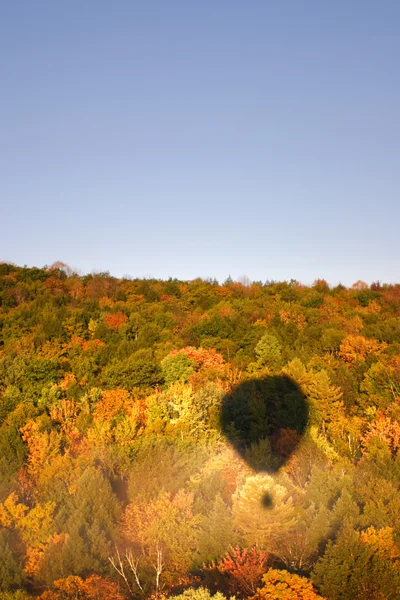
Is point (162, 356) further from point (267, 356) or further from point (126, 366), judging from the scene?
point (267, 356)

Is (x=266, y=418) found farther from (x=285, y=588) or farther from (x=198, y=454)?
(x=285, y=588)

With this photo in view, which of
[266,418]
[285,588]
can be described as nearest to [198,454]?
[266,418]

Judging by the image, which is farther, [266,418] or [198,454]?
[266,418]

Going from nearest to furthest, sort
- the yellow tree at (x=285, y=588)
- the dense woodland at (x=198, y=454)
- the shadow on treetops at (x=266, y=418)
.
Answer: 1. the yellow tree at (x=285, y=588)
2. the dense woodland at (x=198, y=454)
3. the shadow on treetops at (x=266, y=418)

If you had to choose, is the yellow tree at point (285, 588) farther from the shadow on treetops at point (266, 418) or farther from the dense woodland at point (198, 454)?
the shadow on treetops at point (266, 418)

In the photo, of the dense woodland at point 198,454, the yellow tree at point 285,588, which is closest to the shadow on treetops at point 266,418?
the dense woodland at point 198,454

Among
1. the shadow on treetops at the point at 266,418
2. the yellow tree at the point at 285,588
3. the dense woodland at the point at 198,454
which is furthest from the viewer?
the shadow on treetops at the point at 266,418
